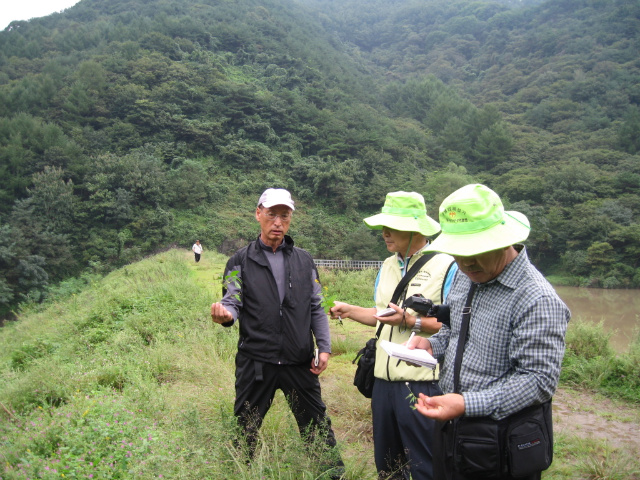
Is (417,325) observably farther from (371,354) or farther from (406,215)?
(406,215)

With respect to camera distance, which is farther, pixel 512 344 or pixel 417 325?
pixel 417 325

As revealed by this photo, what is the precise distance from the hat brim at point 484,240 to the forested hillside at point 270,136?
2600 centimetres

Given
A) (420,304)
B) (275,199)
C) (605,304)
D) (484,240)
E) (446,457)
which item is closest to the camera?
(484,240)

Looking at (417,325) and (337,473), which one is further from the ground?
(417,325)

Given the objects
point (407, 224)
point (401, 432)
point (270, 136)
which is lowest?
point (401, 432)

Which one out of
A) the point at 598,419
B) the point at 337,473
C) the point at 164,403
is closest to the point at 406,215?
the point at 337,473

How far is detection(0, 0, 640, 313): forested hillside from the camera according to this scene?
29.1 meters

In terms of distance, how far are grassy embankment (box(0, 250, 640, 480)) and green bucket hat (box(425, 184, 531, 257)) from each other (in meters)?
1.23

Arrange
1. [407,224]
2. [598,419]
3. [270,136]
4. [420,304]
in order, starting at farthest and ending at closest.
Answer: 1. [270,136]
2. [598,419]
3. [407,224]
4. [420,304]

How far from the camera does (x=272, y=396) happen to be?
224 cm

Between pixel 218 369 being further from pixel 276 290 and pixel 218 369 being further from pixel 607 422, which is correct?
pixel 607 422

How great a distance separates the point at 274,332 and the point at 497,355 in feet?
3.69

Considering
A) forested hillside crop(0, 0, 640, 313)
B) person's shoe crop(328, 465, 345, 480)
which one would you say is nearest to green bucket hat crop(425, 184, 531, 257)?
person's shoe crop(328, 465, 345, 480)

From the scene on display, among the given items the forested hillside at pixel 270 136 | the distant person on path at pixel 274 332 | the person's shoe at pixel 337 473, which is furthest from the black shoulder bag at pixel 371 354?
the forested hillside at pixel 270 136
